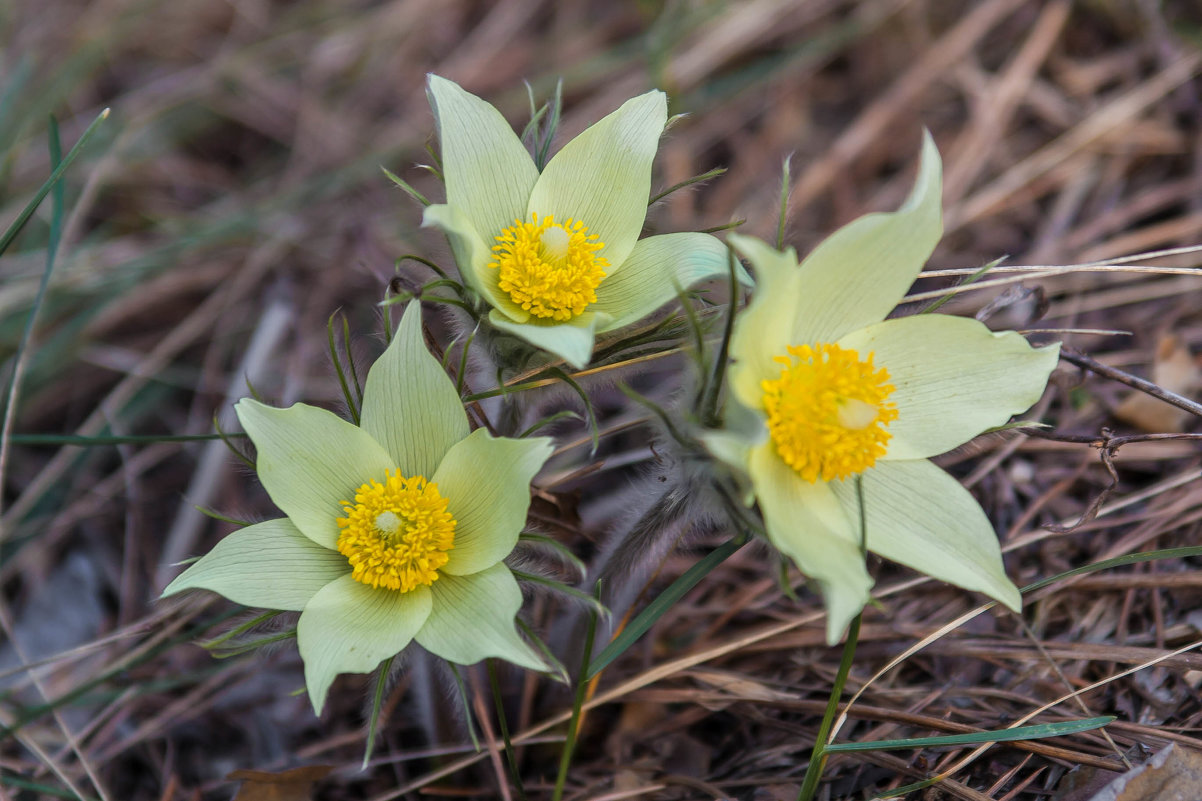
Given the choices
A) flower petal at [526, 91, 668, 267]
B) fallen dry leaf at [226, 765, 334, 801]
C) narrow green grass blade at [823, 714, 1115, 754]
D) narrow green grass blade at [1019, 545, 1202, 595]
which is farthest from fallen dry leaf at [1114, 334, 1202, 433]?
fallen dry leaf at [226, 765, 334, 801]

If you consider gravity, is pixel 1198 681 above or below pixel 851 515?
below

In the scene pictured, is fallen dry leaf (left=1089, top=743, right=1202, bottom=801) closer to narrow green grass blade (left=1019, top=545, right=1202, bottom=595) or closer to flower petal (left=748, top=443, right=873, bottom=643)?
narrow green grass blade (left=1019, top=545, right=1202, bottom=595)

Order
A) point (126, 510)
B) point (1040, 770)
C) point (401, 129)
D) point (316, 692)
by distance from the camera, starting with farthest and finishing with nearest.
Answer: point (401, 129), point (126, 510), point (1040, 770), point (316, 692)

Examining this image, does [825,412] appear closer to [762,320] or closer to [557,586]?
[762,320]

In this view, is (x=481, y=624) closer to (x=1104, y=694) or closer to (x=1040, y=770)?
(x=1040, y=770)

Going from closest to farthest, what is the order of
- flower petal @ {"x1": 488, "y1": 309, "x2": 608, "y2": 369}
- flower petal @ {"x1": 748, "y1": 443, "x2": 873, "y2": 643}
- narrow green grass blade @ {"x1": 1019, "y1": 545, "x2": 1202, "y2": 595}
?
flower petal @ {"x1": 748, "y1": 443, "x2": 873, "y2": 643} → flower petal @ {"x1": 488, "y1": 309, "x2": 608, "y2": 369} → narrow green grass blade @ {"x1": 1019, "y1": 545, "x2": 1202, "y2": 595}

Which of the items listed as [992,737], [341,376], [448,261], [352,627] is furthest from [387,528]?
[992,737]

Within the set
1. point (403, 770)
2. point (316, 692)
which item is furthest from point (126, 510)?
point (316, 692)
